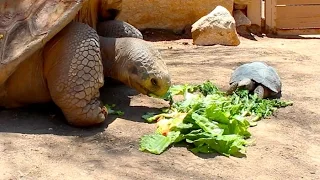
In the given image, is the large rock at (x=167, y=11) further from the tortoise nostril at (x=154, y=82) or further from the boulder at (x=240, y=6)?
the tortoise nostril at (x=154, y=82)

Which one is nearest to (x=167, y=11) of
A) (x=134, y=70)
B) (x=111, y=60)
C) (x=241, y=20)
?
(x=241, y=20)

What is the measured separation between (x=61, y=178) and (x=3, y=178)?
0.73 ft

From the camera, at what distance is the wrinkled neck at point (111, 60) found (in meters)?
3.08

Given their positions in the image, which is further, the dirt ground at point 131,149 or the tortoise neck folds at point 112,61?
the tortoise neck folds at point 112,61

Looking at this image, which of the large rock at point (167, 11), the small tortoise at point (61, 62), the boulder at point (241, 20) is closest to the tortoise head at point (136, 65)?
the small tortoise at point (61, 62)

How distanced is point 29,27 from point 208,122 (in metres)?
1.02

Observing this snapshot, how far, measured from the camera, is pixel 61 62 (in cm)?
280

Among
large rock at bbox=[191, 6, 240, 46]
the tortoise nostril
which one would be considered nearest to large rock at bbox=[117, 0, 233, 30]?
large rock at bbox=[191, 6, 240, 46]

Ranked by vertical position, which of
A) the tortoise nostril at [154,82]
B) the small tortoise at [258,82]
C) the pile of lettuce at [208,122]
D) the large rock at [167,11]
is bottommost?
the large rock at [167,11]

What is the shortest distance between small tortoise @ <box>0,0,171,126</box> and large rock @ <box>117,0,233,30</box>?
4.66 metres

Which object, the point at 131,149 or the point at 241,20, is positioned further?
the point at 241,20

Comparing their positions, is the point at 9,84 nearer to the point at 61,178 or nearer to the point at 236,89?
the point at 61,178

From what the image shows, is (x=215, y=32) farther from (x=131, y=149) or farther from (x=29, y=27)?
(x=131, y=149)

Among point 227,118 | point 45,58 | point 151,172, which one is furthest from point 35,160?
point 227,118
